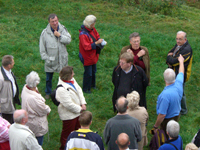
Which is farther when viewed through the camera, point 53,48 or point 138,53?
point 53,48

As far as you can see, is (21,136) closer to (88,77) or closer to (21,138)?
(21,138)

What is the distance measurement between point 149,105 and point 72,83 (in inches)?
110

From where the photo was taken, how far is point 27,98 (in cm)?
452

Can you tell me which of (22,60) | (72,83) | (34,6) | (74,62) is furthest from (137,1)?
(72,83)

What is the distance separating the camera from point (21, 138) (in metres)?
3.69

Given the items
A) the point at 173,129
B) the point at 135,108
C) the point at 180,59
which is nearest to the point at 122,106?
the point at 135,108

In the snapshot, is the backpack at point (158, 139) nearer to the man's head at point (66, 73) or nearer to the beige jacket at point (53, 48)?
the man's head at point (66, 73)

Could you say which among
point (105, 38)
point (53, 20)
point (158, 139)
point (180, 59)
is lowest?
point (158, 139)

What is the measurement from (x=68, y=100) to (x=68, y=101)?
19 mm

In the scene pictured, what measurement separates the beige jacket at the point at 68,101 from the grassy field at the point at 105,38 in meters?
0.93

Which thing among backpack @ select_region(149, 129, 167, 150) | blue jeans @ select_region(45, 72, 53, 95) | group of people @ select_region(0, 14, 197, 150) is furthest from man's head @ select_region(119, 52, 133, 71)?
blue jeans @ select_region(45, 72, 53, 95)

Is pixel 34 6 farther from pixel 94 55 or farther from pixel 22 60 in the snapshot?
pixel 94 55

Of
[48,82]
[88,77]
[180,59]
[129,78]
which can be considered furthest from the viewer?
[88,77]

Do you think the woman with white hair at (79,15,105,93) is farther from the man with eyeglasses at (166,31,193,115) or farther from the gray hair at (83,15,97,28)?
the man with eyeglasses at (166,31,193,115)
